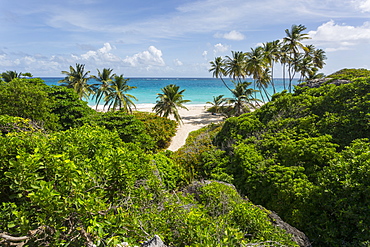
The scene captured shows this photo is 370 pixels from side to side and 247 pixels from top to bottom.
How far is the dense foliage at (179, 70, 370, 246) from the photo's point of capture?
22.3ft

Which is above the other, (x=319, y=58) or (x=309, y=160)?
(x=319, y=58)

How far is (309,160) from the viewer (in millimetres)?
9281

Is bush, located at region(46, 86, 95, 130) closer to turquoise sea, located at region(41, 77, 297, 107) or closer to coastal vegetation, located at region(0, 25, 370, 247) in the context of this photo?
coastal vegetation, located at region(0, 25, 370, 247)

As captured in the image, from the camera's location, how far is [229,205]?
22.4 ft

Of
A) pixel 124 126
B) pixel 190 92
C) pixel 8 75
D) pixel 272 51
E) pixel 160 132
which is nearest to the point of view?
pixel 124 126

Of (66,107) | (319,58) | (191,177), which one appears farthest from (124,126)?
(319,58)

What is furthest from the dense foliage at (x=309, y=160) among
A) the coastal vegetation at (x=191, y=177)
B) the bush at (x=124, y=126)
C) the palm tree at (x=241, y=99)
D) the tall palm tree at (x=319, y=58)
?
the tall palm tree at (x=319, y=58)

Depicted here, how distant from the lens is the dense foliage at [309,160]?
6799 millimetres

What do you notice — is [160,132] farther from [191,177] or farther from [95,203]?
[95,203]

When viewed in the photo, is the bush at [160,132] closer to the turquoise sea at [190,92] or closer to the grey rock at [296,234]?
the grey rock at [296,234]

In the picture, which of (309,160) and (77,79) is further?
(77,79)

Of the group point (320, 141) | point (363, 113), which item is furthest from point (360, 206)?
point (363, 113)

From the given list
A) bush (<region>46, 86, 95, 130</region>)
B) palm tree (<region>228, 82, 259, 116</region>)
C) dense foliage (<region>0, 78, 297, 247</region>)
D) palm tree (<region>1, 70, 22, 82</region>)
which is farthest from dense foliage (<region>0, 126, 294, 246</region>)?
palm tree (<region>1, 70, 22, 82</region>)

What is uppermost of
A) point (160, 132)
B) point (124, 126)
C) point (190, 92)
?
point (190, 92)
